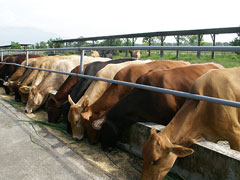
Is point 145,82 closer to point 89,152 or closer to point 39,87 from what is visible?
point 89,152

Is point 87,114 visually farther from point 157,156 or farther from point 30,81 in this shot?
point 30,81

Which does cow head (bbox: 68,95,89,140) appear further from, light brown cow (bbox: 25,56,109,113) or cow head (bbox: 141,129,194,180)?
light brown cow (bbox: 25,56,109,113)

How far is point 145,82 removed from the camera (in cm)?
374

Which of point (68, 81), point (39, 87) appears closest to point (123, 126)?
point (68, 81)

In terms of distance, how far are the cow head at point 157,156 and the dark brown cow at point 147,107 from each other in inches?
39.8

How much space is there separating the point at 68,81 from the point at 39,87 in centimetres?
111

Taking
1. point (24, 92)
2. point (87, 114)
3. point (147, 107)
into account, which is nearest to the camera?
point (147, 107)

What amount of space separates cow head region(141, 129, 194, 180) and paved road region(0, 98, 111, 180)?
0.62 metres

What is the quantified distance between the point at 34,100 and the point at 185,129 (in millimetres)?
4348

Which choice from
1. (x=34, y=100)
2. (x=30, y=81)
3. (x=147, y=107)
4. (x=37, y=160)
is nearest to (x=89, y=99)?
(x=147, y=107)

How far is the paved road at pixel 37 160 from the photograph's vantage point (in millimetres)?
2867

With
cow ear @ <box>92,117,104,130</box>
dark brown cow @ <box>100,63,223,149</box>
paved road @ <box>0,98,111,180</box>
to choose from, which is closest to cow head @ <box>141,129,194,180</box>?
paved road @ <box>0,98,111,180</box>

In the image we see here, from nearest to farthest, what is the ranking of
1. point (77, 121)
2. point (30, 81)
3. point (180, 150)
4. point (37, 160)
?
point (180, 150) < point (37, 160) < point (77, 121) < point (30, 81)

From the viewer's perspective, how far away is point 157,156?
2463 mm
